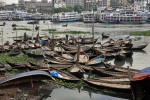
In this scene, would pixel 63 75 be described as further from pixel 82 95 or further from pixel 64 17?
pixel 64 17

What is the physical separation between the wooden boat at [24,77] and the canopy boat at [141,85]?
6.15 meters

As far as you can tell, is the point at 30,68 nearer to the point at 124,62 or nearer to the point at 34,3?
the point at 124,62

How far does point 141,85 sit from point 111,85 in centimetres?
509

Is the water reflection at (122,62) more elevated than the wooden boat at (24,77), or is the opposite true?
the wooden boat at (24,77)

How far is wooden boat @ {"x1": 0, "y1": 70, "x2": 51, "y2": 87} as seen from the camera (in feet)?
52.7

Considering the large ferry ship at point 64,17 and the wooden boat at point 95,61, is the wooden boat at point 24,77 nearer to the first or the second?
the wooden boat at point 95,61

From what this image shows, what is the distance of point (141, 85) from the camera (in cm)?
1202

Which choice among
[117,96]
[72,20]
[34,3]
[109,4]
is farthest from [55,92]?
[34,3]

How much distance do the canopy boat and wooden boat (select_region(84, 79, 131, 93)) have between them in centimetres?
386

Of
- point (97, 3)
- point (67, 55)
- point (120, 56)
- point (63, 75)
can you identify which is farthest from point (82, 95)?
point (97, 3)

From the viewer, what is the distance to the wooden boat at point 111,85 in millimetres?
16422

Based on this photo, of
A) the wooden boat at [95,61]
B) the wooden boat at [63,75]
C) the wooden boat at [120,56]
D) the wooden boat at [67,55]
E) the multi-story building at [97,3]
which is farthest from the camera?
the multi-story building at [97,3]

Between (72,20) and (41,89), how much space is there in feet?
305

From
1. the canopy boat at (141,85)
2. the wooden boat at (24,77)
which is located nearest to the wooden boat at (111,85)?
the wooden boat at (24,77)
